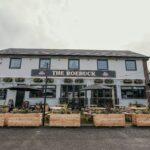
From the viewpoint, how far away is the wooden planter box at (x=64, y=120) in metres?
8.27

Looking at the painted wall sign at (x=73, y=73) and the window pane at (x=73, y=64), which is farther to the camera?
the window pane at (x=73, y=64)

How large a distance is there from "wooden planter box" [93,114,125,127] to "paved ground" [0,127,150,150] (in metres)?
0.97

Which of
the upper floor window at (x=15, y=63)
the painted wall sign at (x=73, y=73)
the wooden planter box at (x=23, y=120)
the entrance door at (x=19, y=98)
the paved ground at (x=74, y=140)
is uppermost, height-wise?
the upper floor window at (x=15, y=63)

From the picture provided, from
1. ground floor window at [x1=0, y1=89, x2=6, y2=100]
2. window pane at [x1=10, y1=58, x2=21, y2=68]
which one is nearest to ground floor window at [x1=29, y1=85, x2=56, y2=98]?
ground floor window at [x1=0, y1=89, x2=6, y2=100]

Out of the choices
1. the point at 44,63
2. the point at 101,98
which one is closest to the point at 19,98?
the point at 44,63

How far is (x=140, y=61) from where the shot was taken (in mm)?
17594

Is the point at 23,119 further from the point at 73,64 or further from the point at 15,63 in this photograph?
the point at 15,63

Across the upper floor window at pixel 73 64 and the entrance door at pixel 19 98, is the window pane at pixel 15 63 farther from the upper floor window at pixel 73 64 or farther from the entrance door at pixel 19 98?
the upper floor window at pixel 73 64

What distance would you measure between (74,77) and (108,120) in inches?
339

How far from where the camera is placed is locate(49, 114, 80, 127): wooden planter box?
827 cm

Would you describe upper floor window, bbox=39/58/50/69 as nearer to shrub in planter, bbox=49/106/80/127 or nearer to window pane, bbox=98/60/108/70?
window pane, bbox=98/60/108/70

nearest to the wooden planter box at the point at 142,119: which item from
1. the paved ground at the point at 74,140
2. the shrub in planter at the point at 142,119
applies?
the shrub in planter at the point at 142,119

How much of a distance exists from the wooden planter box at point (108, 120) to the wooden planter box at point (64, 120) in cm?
110

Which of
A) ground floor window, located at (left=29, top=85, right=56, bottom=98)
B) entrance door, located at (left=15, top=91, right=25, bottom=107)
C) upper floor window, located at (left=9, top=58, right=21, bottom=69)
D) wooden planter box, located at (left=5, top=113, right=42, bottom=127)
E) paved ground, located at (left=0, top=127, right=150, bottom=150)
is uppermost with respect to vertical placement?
upper floor window, located at (left=9, top=58, right=21, bottom=69)
